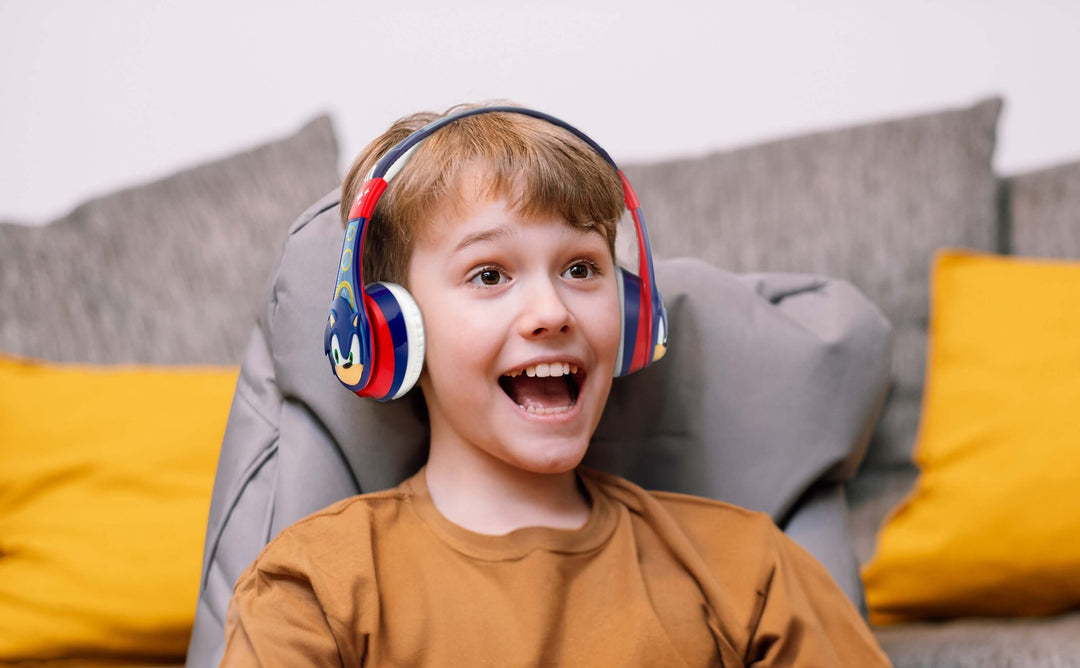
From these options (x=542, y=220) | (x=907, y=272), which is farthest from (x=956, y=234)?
(x=542, y=220)

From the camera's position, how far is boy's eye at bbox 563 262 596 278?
36.6 inches

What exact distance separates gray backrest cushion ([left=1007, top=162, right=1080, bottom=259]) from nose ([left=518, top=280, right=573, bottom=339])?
3.25ft

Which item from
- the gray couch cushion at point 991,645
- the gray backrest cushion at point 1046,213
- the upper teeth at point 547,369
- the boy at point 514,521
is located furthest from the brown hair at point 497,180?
the gray backrest cushion at point 1046,213

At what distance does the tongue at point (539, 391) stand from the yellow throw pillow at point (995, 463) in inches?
24.0

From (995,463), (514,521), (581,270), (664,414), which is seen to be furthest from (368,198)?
(995,463)

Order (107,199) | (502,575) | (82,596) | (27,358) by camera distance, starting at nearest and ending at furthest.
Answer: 1. (502,575)
2. (82,596)
3. (27,358)
4. (107,199)

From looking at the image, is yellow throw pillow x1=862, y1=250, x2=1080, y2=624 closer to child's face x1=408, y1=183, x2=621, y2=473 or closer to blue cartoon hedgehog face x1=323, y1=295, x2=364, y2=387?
child's face x1=408, y1=183, x2=621, y2=473

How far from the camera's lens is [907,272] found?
1.48 meters

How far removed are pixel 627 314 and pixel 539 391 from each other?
0.12 m

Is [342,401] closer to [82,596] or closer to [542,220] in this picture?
[542,220]

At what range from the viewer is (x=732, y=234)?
1.54m

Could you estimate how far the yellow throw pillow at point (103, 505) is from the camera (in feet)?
3.86

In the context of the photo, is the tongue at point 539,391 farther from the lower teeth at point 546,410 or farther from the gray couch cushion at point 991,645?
the gray couch cushion at point 991,645

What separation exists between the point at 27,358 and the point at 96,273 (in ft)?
0.52
